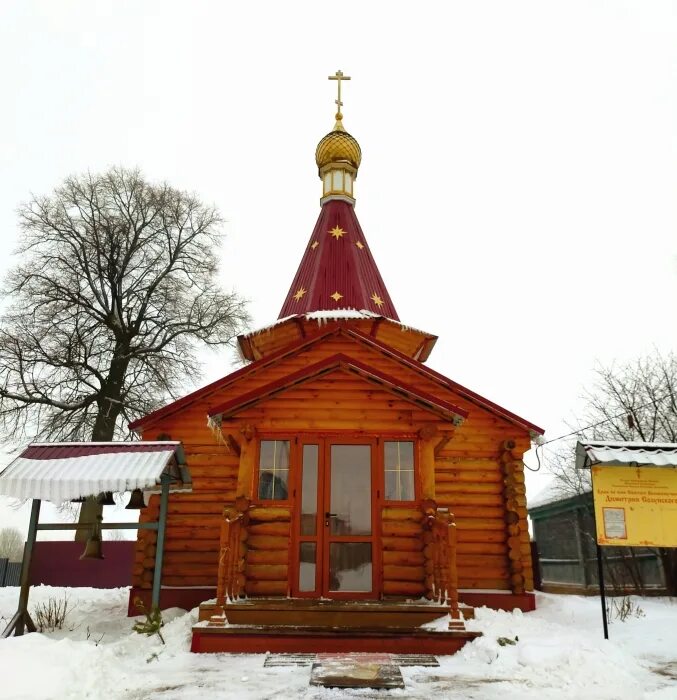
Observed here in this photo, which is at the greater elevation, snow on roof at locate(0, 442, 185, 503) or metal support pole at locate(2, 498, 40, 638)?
snow on roof at locate(0, 442, 185, 503)

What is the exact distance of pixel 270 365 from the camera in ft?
38.9

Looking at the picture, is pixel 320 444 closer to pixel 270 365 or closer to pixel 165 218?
pixel 270 365

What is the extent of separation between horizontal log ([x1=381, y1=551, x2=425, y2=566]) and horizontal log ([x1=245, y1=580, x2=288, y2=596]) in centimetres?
148

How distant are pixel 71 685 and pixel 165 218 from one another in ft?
61.0

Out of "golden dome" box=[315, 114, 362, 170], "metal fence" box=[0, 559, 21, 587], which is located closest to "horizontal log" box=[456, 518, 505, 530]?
"golden dome" box=[315, 114, 362, 170]

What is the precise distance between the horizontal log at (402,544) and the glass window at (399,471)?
0.58m

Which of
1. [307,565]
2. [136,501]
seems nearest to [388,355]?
[307,565]

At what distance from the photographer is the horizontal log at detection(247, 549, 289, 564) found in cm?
867

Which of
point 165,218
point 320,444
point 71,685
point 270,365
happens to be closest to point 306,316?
point 270,365

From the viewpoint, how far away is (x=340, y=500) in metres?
9.11

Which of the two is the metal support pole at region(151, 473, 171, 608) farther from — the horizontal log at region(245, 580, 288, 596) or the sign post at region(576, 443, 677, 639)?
the sign post at region(576, 443, 677, 639)

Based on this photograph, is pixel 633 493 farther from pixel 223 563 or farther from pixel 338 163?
pixel 338 163

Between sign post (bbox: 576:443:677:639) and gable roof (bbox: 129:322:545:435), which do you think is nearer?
sign post (bbox: 576:443:677:639)

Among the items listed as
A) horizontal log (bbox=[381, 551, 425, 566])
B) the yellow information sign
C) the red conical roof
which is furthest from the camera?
the red conical roof
